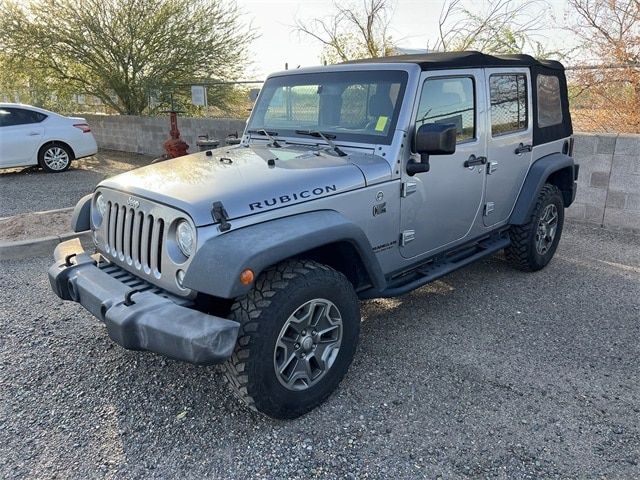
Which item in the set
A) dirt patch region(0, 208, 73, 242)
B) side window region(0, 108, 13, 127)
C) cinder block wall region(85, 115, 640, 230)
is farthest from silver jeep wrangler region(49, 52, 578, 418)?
side window region(0, 108, 13, 127)

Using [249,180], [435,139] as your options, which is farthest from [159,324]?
[435,139]

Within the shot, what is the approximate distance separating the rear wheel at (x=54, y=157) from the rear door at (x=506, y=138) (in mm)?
9251

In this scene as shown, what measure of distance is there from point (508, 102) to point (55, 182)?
8355 millimetres

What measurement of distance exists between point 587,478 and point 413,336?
150 cm

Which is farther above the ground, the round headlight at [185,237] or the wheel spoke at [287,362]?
the round headlight at [185,237]

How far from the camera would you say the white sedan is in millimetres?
9789

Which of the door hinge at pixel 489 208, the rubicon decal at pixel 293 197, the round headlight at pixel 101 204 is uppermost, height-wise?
the rubicon decal at pixel 293 197

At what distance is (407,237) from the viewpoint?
11.3ft

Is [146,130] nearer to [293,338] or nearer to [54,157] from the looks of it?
[54,157]

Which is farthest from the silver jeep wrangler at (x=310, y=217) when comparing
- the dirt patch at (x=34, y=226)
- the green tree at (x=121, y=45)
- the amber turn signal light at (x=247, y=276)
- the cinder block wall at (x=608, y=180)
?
the green tree at (x=121, y=45)

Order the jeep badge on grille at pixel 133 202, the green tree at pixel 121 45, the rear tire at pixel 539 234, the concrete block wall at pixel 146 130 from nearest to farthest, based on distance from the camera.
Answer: the jeep badge on grille at pixel 133 202 → the rear tire at pixel 539 234 → the concrete block wall at pixel 146 130 → the green tree at pixel 121 45

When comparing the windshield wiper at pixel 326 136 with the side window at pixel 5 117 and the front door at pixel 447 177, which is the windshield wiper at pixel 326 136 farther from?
the side window at pixel 5 117

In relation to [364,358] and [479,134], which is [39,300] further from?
[479,134]

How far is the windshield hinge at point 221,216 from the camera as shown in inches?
97.9
